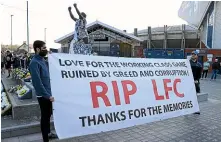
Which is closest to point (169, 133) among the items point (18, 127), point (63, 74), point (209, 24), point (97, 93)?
point (97, 93)

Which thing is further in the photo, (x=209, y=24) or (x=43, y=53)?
(x=209, y=24)

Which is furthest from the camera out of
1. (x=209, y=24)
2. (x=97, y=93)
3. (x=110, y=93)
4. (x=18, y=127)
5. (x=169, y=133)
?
(x=209, y=24)

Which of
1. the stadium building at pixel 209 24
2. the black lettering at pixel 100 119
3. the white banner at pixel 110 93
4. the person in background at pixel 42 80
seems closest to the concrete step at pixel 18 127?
the person in background at pixel 42 80

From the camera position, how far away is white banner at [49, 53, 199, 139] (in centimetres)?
403

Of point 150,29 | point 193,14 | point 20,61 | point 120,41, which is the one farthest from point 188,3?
point 20,61

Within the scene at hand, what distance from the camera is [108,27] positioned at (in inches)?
1170

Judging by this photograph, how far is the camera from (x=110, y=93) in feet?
14.8

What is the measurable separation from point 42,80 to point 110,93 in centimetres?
121

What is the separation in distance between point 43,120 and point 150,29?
4988 cm

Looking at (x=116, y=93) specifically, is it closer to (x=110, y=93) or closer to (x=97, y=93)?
(x=110, y=93)

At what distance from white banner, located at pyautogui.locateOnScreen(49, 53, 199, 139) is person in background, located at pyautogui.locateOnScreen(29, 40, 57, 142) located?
22 cm

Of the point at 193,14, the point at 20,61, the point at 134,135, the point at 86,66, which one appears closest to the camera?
the point at 86,66

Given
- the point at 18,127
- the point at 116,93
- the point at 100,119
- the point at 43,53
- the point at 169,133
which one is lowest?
the point at 169,133

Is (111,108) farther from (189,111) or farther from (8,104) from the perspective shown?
(8,104)
